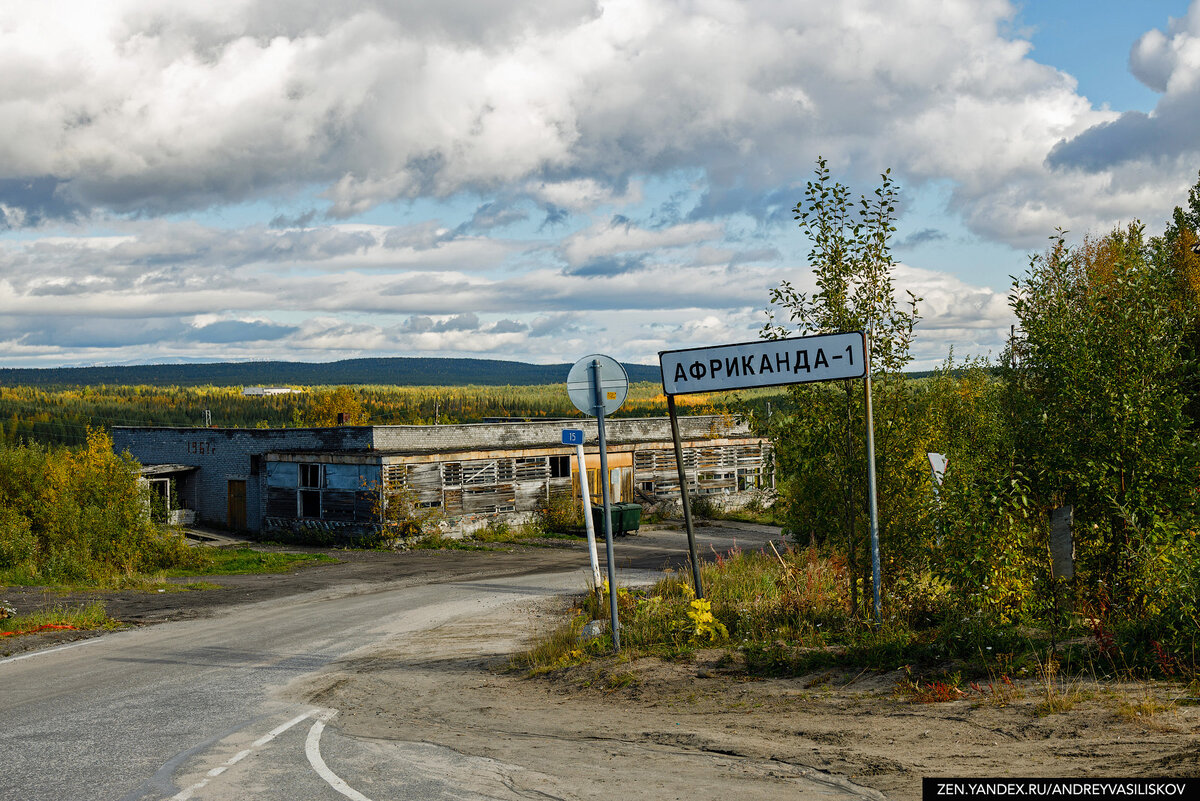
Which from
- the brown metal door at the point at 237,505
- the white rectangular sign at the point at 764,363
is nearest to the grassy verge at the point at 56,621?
the white rectangular sign at the point at 764,363

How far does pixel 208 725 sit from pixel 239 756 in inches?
53.0

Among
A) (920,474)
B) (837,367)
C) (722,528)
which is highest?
(837,367)

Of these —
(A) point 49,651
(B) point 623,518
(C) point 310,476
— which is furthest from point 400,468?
(A) point 49,651

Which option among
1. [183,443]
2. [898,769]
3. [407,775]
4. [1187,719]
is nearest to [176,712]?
[407,775]

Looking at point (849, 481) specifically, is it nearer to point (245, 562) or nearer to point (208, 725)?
point (208, 725)

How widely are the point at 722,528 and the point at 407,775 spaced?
107ft

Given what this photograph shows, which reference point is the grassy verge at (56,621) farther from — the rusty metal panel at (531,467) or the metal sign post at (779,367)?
the rusty metal panel at (531,467)

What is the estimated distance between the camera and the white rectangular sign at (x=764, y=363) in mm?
10117

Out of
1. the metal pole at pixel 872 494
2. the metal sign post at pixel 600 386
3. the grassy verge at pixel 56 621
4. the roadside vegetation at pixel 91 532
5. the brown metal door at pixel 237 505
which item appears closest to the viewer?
the metal pole at pixel 872 494

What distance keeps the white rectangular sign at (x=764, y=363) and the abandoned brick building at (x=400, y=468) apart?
769 inches

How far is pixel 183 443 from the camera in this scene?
4028cm

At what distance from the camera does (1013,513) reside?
9641mm

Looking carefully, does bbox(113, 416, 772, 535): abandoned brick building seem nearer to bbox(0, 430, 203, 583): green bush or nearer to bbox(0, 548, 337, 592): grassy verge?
bbox(0, 548, 337, 592): grassy verge

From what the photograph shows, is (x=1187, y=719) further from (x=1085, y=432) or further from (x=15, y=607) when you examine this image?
(x=15, y=607)
